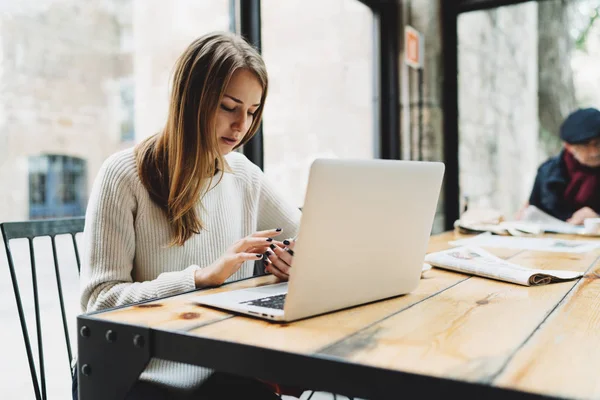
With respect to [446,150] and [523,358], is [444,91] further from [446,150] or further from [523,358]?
[523,358]

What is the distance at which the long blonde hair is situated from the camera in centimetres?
124

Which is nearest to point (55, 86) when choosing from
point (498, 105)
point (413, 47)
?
point (413, 47)

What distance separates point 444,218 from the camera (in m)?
3.71

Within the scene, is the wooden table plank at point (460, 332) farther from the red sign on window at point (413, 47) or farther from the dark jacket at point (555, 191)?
the red sign on window at point (413, 47)

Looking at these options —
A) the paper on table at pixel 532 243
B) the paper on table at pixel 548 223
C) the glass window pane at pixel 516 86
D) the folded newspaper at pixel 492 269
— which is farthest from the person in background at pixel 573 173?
the folded newspaper at pixel 492 269

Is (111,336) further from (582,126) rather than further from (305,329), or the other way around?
(582,126)

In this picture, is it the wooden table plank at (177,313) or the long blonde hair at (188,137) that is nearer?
the wooden table plank at (177,313)

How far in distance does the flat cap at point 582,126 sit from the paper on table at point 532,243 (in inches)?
37.4

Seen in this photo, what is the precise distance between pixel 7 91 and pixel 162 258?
820 mm

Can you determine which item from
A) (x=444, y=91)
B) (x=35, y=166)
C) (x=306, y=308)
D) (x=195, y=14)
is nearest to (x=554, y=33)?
(x=444, y=91)

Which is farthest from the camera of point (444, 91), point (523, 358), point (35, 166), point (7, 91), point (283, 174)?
point (444, 91)

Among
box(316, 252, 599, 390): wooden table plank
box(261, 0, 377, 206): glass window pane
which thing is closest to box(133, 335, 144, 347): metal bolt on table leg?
box(316, 252, 599, 390): wooden table plank

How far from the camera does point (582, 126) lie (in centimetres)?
270

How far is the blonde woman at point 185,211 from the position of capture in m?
1.06
